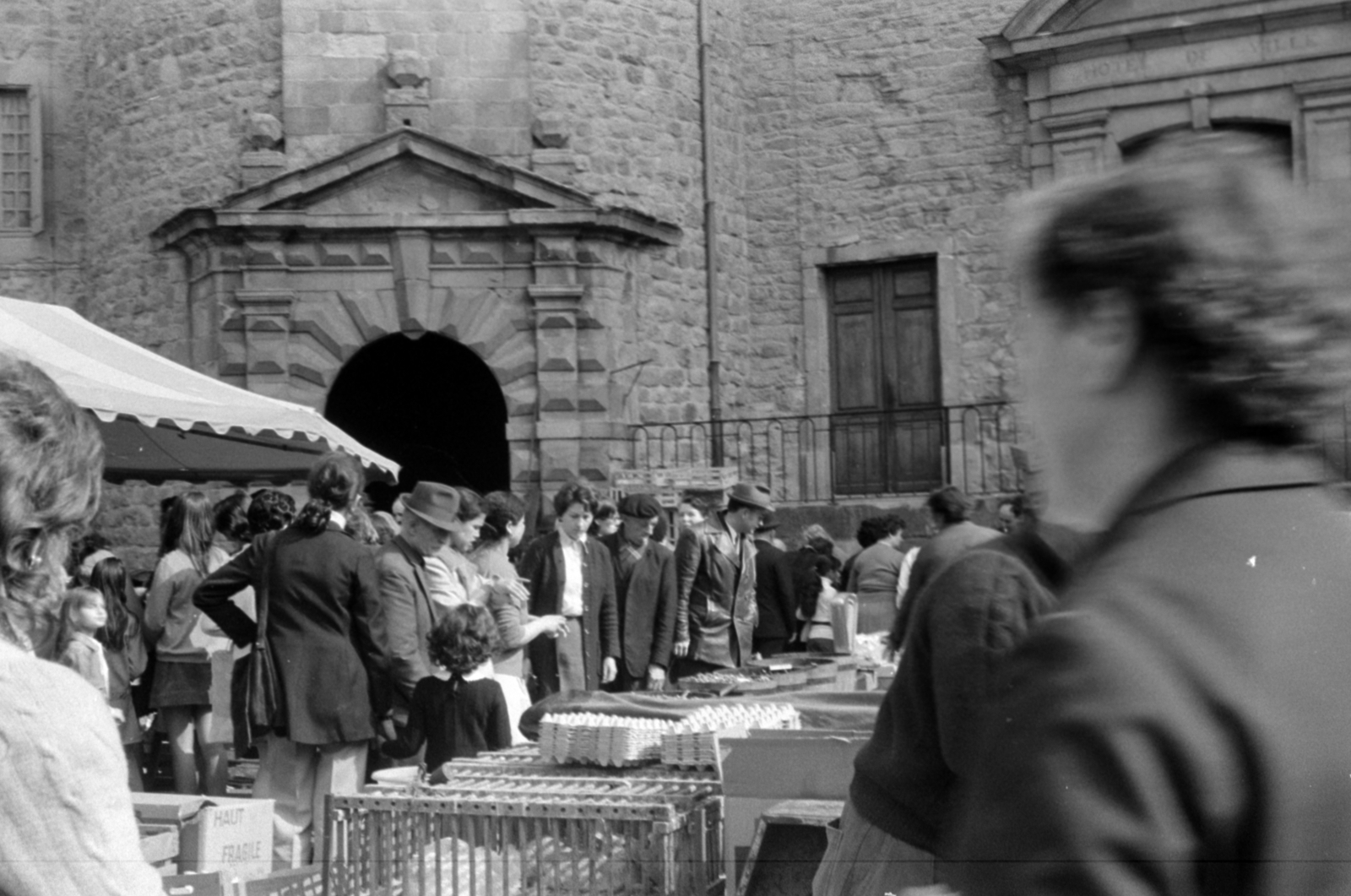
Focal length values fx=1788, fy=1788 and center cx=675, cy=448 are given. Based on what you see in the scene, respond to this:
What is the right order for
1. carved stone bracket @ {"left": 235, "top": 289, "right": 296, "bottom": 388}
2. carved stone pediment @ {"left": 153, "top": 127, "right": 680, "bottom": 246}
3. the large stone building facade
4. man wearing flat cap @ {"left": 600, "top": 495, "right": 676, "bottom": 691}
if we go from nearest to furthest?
man wearing flat cap @ {"left": 600, "top": 495, "right": 676, "bottom": 691}
carved stone pediment @ {"left": 153, "top": 127, "right": 680, "bottom": 246}
carved stone bracket @ {"left": 235, "top": 289, "right": 296, "bottom": 388}
the large stone building facade

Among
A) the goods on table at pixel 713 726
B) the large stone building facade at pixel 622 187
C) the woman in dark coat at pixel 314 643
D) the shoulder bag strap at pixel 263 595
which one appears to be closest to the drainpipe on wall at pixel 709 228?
the large stone building facade at pixel 622 187

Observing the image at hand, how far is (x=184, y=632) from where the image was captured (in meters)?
8.65

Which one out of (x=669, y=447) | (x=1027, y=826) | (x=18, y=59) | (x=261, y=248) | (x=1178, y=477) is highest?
(x=18, y=59)

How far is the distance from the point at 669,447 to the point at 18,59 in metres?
8.24

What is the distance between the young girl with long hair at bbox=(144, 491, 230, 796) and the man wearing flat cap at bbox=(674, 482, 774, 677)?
8.77 ft

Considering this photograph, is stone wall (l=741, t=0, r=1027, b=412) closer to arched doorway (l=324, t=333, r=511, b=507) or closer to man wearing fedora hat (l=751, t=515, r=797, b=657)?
arched doorway (l=324, t=333, r=511, b=507)

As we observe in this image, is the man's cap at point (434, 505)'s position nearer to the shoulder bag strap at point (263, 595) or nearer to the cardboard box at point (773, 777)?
the shoulder bag strap at point (263, 595)

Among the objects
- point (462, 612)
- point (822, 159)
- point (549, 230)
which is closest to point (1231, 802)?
point (462, 612)

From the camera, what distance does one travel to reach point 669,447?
16.6m

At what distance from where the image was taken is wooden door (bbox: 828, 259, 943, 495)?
1764 centimetres

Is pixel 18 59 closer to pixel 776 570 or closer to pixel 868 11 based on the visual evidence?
pixel 868 11

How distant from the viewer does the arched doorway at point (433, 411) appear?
63.9ft

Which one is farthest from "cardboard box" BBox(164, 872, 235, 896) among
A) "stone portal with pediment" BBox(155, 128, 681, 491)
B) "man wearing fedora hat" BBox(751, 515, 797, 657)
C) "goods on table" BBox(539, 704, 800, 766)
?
"stone portal with pediment" BBox(155, 128, 681, 491)

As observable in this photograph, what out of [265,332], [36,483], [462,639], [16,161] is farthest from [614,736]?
[16,161]
